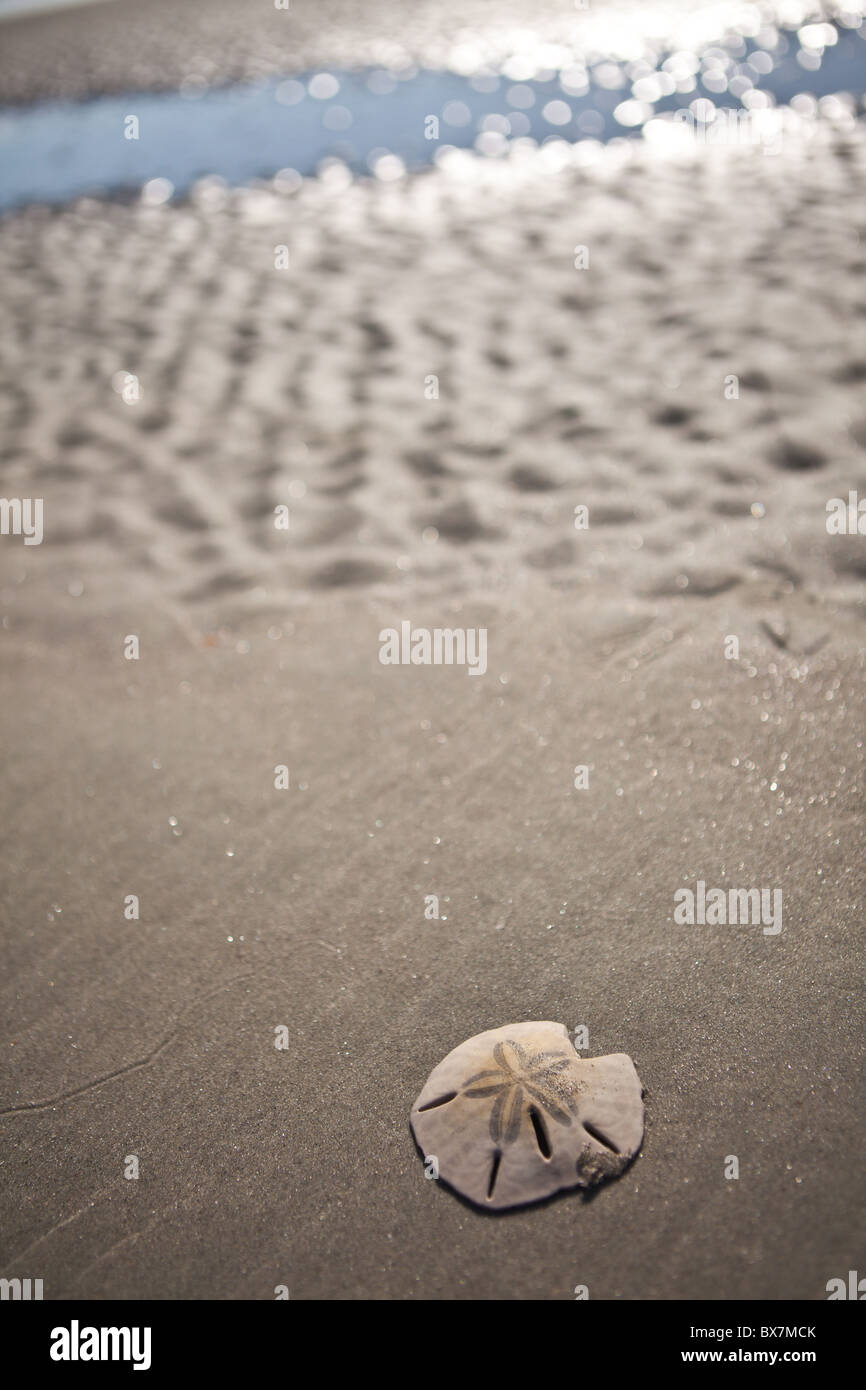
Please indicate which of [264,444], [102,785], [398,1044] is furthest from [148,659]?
[398,1044]

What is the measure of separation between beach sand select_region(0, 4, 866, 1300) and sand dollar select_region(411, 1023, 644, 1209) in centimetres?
5

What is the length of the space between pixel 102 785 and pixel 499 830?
1.15m

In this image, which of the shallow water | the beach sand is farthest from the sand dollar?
the shallow water

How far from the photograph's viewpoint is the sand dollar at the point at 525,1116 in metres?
1.70

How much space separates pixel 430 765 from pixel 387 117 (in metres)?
7.48

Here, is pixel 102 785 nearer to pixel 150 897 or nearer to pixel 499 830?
pixel 150 897

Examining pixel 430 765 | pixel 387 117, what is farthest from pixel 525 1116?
pixel 387 117

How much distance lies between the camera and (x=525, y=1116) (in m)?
1.77

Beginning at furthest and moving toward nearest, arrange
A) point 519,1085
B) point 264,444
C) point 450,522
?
point 264,444 → point 450,522 → point 519,1085

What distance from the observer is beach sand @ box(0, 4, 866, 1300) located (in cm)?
174

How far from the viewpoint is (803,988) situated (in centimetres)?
196

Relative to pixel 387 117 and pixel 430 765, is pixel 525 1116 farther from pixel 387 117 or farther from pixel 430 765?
pixel 387 117

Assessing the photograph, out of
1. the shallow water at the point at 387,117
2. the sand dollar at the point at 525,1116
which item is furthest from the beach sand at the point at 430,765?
the shallow water at the point at 387,117
